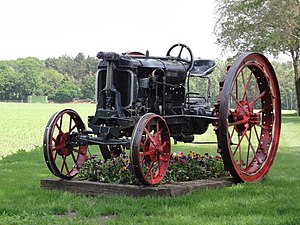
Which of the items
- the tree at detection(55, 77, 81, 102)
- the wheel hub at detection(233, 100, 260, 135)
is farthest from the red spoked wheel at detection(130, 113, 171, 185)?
the tree at detection(55, 77, 81, 102)

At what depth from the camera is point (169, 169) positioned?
324 inches

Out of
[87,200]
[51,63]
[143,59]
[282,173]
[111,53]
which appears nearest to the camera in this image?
[87,200]

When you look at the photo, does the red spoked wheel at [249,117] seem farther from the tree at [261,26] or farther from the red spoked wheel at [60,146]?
the tree at [261,26]

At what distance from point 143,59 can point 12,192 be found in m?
2.84

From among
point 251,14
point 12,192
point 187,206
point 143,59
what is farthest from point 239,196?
point 251,14

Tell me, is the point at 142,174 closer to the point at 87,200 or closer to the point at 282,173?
the point at 87,200

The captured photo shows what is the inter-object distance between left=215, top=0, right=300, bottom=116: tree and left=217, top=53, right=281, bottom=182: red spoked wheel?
86.5ft

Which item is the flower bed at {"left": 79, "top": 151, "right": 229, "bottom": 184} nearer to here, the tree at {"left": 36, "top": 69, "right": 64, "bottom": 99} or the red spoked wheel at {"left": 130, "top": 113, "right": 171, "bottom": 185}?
the red spoked wheel at {"left": 130, "top": 113, "right": 171, "bottom": 185}

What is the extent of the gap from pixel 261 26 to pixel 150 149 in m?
33.1

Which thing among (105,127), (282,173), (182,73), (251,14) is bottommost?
(282,173)

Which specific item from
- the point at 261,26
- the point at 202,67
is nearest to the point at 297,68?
the point at 261,26

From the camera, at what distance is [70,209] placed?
6.65 metres

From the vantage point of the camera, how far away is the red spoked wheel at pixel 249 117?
7910mm

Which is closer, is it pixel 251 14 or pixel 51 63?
pixel 251 14
